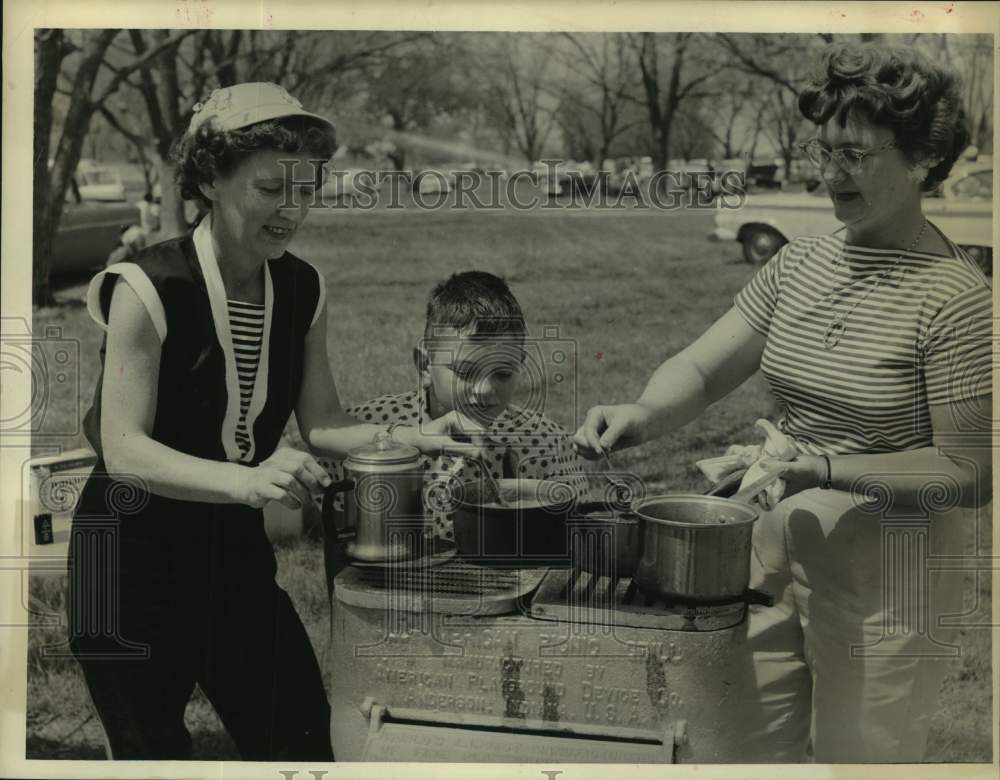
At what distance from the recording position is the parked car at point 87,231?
12.3ft

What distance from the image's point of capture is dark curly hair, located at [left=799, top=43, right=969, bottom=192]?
3.48m

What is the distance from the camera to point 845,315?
3.56 meters

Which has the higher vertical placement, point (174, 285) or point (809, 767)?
point (174, 285)

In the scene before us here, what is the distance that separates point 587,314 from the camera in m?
3.85

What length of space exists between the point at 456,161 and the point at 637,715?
197 cm

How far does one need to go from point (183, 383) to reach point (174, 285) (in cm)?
33

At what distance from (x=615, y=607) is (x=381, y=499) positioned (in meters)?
0.83

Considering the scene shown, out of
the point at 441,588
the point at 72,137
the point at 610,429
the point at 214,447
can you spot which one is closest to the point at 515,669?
the point at 441,588

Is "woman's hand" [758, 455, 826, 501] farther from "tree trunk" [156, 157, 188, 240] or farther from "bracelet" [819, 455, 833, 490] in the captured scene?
"tree trunk" [156, 157, 188, 240]

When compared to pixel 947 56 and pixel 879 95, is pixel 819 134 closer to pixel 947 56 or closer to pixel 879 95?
pixel 879 95

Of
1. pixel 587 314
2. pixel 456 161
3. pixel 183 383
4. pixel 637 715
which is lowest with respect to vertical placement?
pixel 637 715

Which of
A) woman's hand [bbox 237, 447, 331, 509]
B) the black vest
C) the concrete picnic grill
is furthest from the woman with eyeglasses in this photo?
the black vest

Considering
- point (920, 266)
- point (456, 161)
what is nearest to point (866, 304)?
point (920, 266)

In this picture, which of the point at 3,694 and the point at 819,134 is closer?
the point at 819,134
